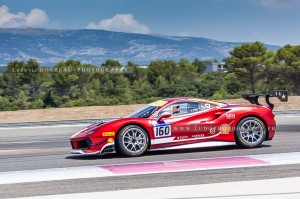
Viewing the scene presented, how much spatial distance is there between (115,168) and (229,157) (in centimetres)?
216

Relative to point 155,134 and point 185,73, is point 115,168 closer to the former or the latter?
point 155,134

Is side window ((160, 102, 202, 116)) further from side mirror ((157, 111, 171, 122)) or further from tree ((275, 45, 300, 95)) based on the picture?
tree ((275, 45, 300, 95))

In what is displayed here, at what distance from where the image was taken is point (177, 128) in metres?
10.3

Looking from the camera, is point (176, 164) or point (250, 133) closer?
point (176, 164)

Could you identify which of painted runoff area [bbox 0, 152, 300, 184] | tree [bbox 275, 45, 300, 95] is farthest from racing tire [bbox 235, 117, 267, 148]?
tree [bbox 275, 45, 300, 95]

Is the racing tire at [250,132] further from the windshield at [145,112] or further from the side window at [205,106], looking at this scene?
the windshield at [145,112]

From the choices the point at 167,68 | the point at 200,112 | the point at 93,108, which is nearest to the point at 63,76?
the point at 167,68

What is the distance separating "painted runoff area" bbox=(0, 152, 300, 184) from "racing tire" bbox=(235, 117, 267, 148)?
1096mm

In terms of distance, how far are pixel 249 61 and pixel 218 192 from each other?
59.3 meters

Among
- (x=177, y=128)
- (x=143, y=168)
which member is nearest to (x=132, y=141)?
(x=177, y=128)

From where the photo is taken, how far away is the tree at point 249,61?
64938 mm

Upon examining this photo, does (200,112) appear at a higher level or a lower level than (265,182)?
higher

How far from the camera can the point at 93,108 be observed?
97.6 ft

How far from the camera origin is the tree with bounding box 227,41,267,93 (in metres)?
64.9
